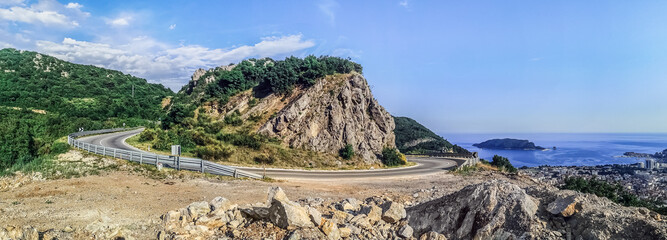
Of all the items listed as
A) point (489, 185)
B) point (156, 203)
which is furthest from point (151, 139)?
point (489, 185)

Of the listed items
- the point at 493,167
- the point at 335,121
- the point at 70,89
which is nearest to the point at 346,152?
the point at 335,121

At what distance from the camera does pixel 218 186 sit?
17859 millimetres

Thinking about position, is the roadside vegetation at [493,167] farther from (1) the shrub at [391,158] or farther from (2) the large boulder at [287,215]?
(2) the large boulder at [287,215]

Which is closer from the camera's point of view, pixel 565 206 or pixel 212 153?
pixel 565 206

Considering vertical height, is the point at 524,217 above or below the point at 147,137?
below

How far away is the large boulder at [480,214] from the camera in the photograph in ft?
27.2

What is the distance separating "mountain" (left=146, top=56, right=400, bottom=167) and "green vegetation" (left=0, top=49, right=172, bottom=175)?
1131 centimetres

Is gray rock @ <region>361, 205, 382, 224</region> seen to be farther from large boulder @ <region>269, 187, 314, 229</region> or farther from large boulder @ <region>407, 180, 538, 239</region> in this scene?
large boulder @ <region>269, 187, 314, 229</region>

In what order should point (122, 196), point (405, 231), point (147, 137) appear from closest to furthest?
point (405, 231) → point (122, 196) → point (147, 137)

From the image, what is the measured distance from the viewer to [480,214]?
876 cm

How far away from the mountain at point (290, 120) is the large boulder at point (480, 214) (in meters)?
25.6

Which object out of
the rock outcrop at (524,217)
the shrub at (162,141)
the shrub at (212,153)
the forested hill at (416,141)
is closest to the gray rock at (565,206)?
the rock outcrop at (524,217)

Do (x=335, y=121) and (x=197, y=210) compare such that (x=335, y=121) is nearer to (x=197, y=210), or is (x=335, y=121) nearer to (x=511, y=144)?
(x=197, y=210)

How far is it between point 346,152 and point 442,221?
30.4m
